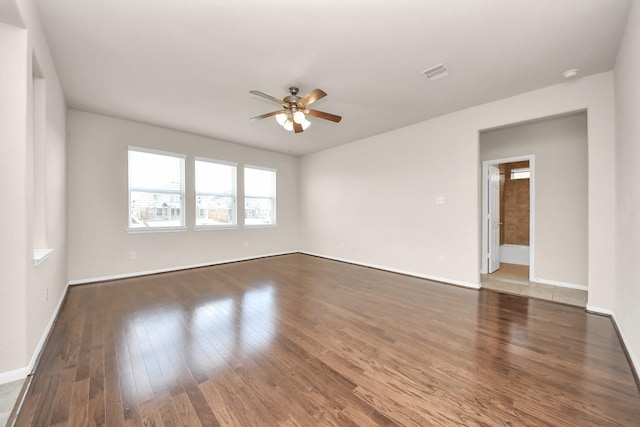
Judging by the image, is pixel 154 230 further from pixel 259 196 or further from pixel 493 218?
pixel 493 218

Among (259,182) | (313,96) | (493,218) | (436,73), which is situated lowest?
(493,218)

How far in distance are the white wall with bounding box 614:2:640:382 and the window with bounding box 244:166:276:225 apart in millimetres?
5907

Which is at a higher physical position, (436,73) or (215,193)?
(436,73)

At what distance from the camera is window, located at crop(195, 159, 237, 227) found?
535 centimetres

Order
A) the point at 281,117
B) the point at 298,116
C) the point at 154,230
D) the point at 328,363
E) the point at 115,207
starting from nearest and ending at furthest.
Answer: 1. the point at 328,363
2. the point at 298,116
3. the point at 281,117
4. the point at 115,207
5. the point at 154,230

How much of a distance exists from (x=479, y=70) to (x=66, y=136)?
5.84m

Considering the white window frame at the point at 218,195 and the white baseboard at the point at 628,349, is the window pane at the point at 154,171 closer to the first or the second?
the white window frame at the point at 218,195

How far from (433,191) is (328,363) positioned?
3458 millimetres

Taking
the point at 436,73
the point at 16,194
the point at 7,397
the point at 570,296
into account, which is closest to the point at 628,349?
the point at 570,296

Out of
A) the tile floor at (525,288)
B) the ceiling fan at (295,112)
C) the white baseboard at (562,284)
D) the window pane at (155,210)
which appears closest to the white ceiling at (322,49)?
the ceiling fan at (295,112)

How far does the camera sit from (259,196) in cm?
640

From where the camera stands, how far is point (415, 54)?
2555 millimetres

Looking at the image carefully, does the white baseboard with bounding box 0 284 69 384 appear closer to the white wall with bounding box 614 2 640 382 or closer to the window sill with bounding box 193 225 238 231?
the window sill with bounding box 193 225 238 231

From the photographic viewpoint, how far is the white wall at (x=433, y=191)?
Answer: 2908 mm
